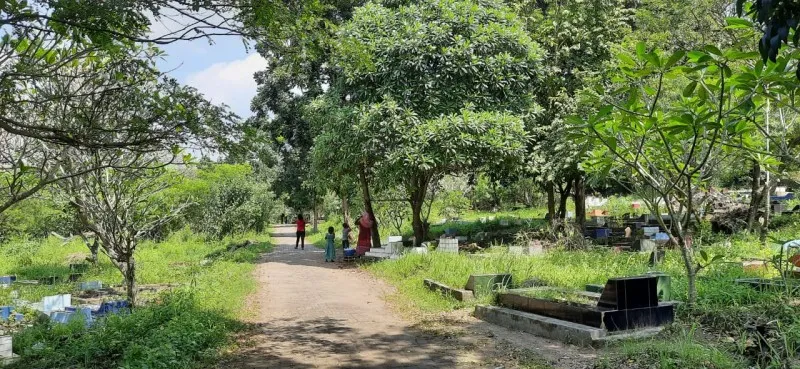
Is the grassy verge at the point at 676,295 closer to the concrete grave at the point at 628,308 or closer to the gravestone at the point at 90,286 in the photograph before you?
the concrete grave at the point at 628,308

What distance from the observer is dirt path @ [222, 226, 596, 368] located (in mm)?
6293

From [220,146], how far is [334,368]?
104 inches

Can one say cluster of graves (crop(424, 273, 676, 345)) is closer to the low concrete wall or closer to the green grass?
the low concrete wall

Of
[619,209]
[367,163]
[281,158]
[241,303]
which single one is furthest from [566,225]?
[281,158]

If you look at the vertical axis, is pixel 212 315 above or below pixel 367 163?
below

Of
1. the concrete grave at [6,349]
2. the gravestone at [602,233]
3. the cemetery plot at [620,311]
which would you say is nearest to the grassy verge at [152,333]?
the concrete grave at [6,349]

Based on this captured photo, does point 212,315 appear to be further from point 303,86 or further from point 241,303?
point 303,86

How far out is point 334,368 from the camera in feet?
20.0

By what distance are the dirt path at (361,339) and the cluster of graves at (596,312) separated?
0.22 meters

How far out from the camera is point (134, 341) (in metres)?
6.72

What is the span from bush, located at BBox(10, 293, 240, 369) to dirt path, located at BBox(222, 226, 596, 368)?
0.48 metres

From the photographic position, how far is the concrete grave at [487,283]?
945cm

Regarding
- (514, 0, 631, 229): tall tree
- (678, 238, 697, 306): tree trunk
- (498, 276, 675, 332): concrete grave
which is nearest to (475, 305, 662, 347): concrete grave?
Result: (498, 276, 675, 332): concrete grave

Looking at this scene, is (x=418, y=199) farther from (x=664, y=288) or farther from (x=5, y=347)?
(x=5, y=347)
